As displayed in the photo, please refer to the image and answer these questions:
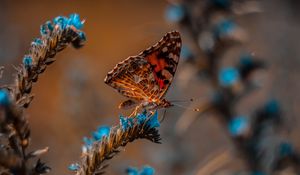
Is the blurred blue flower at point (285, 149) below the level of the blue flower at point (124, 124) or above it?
above

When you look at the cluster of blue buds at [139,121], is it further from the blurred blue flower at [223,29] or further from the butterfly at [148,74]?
the blurred blue flower at [223,29]

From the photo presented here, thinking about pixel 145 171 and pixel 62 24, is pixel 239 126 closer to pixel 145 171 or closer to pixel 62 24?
pixel 145 171

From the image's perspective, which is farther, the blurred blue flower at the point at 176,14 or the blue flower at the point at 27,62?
the blurred blue flower at the point at 176,14

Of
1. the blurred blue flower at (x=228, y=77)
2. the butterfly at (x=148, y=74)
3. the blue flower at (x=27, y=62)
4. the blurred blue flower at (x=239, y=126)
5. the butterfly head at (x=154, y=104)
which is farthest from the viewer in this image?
the blurred blue flower at (x=228, y=77)

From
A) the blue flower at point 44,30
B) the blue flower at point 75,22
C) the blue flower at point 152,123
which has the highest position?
the blue flower at point 75,22

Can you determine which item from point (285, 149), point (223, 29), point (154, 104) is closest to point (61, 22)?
point (154, 104)

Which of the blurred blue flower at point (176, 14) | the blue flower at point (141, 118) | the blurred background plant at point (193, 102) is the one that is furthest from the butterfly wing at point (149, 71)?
the blurred blue flower at point (176, 14)

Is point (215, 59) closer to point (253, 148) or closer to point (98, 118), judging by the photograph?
point (253, 148)

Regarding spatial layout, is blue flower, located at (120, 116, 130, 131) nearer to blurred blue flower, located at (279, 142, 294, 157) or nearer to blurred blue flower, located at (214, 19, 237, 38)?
blurred blue flower, located at (279, 142, 294, 157)
